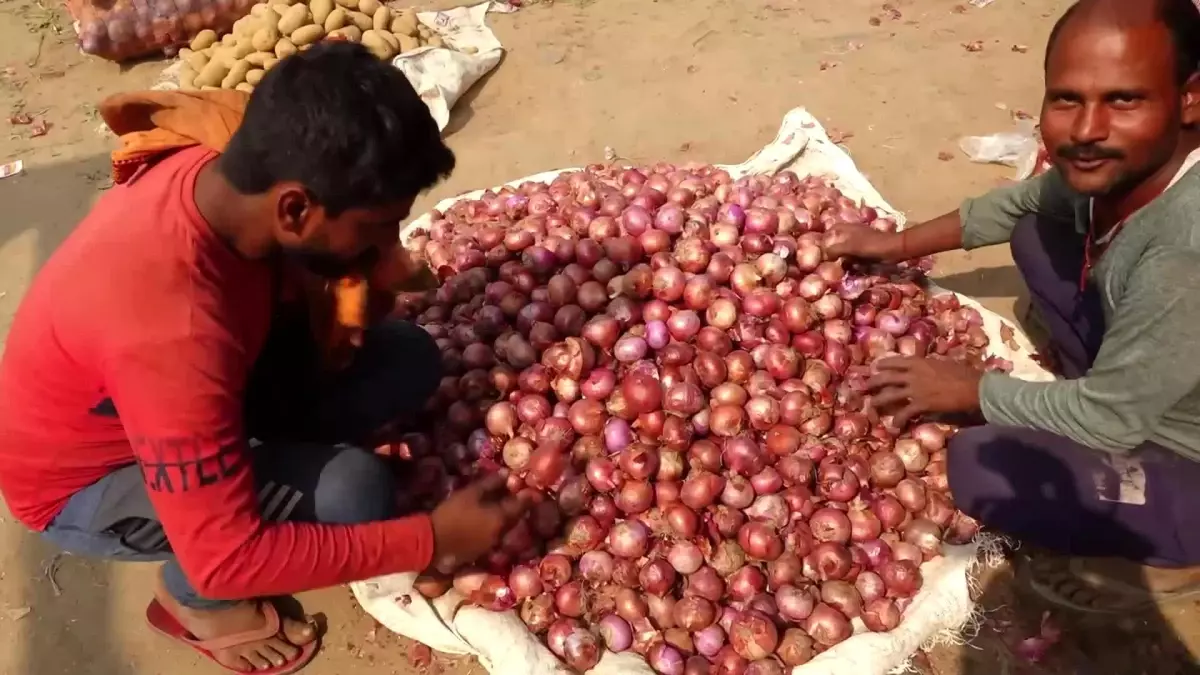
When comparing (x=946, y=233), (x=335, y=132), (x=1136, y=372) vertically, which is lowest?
(x=946, y=233)

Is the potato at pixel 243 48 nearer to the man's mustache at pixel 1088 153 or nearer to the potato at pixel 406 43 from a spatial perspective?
the potato at pixel 406 43

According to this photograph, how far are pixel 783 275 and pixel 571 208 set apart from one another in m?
0.63

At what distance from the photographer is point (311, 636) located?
70.9 inches

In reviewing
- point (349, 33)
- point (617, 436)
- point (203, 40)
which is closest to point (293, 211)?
point (617, 436)

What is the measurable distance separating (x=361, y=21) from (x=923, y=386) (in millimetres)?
3007

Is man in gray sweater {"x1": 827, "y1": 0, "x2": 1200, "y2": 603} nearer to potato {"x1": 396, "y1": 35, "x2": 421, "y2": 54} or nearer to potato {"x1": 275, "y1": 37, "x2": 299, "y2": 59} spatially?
potato {"x1": 396, "y1": 35, "x2": 421, "y2": 54}

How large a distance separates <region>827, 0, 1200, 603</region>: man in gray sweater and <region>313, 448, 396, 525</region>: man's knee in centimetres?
103

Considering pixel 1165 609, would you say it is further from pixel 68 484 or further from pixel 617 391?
pixel 68 484

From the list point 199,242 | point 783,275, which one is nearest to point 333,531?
point 199,242

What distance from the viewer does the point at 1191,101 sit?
129cm

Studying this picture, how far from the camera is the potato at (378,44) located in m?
3.53

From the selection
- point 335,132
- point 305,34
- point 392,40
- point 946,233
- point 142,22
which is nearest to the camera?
point 335,132

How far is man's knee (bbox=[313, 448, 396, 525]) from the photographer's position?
1494mm

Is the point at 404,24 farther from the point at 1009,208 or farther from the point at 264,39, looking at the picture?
the point at 1009,208
